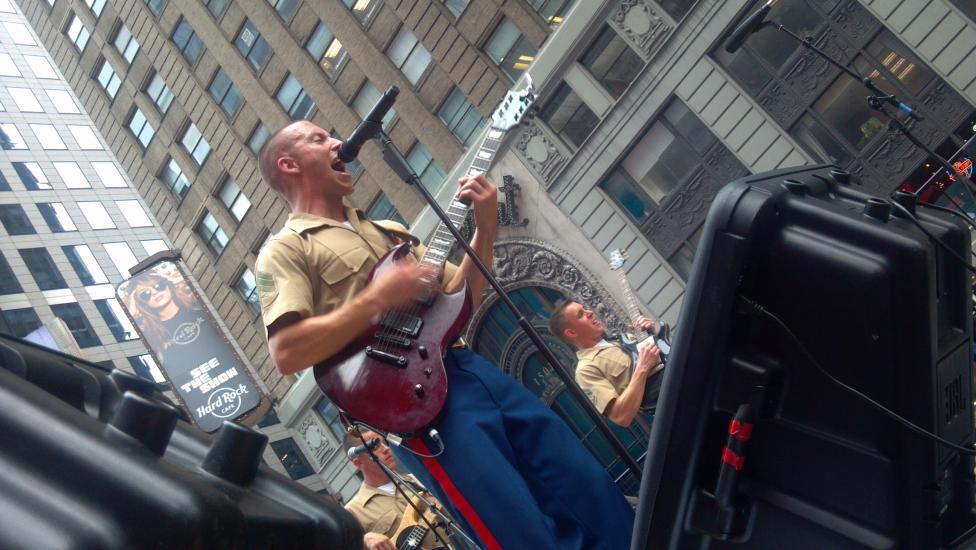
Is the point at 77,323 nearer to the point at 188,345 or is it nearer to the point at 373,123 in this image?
the point at 188,345

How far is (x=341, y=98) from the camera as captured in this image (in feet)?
63.9

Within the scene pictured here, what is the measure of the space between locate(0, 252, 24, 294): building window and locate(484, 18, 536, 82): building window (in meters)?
20.9

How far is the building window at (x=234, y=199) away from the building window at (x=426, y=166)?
6195 millimetres

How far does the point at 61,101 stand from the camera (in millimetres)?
36062

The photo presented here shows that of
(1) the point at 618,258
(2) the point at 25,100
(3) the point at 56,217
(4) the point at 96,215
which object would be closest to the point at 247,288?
(1) the point at 618,258

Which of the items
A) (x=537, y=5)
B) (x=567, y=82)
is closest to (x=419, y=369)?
(x=567, y=82)

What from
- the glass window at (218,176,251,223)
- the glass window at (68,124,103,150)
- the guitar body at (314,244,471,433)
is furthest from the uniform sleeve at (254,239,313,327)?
the glass window at (68,124,103,150)

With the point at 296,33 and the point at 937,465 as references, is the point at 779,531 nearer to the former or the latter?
the point at 937,465

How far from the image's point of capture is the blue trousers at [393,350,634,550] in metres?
3.08

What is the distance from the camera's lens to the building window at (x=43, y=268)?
1182 inches

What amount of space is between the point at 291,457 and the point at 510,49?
16064 millimetres

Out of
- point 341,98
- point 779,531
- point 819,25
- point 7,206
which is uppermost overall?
point 819,25

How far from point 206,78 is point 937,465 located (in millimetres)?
23167

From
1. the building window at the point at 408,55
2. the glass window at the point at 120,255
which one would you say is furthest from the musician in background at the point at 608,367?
the glass window at the point at 120,255
